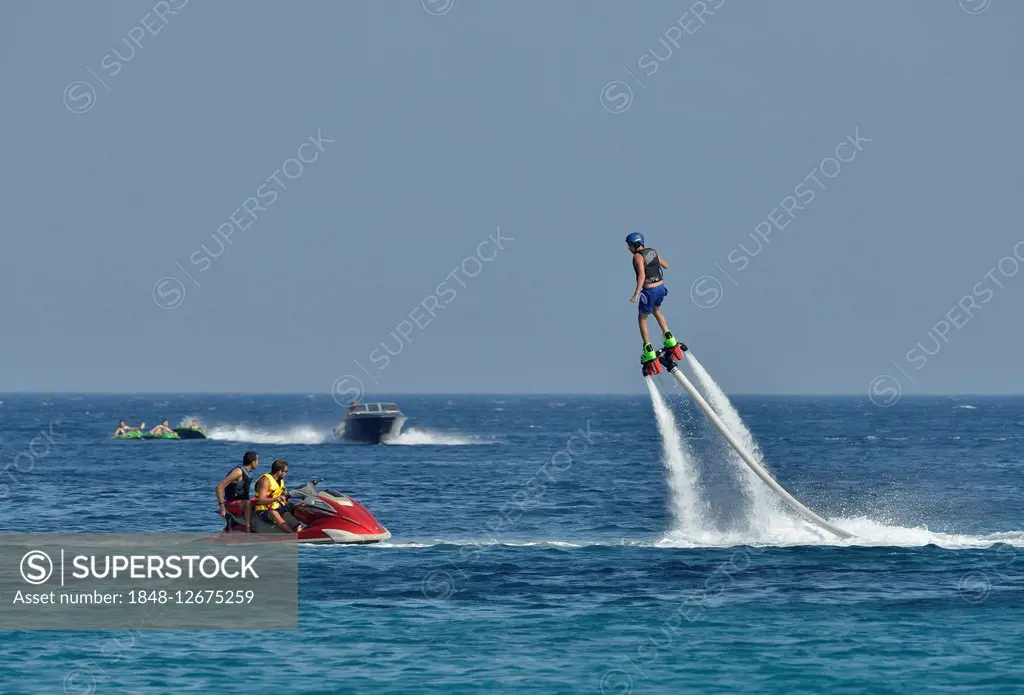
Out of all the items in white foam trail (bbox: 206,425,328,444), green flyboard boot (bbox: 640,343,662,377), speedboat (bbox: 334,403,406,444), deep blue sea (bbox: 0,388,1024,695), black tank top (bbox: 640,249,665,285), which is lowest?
deep blue sea (bbox: 0,388,1024,695)

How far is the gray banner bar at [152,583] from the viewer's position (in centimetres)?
2445

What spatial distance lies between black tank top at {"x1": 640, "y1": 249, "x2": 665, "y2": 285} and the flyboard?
1.71 meters

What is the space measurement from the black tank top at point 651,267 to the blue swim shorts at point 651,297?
153 mm

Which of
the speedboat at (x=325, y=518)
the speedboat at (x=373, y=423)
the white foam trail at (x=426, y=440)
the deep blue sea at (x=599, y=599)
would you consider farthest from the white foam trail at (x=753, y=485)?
the white foam trail at (x=426, y=440)

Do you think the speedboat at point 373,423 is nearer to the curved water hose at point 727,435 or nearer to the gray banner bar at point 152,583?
the gray banner bar at point 152,583

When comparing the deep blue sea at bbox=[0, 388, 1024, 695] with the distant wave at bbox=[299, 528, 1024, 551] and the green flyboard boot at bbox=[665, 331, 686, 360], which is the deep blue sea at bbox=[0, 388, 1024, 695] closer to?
the distant wave at bbox=[299, 528, 1024, 551]

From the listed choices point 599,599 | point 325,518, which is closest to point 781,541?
point 599,599

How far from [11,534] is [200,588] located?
1253cm

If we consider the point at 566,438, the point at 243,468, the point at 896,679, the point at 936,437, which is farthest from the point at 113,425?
the point at 896,679

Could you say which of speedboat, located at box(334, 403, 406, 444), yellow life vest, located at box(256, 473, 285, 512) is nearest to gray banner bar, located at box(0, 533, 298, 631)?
yellow life vest, located at box(256, 473, 285, 512)

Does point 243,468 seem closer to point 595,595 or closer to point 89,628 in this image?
point 89,628

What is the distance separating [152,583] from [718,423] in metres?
12.6

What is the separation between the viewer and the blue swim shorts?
83.1ft

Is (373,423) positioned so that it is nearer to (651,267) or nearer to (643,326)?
(643,326)
